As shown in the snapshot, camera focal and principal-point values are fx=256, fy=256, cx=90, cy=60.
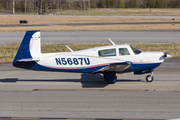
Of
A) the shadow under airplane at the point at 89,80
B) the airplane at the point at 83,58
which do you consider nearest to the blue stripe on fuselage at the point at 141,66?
the airplane at the point at 83,58

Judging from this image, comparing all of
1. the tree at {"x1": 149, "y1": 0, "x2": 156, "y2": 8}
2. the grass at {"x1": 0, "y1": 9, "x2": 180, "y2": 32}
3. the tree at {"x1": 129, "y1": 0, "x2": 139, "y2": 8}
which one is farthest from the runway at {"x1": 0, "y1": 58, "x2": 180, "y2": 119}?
the tree at {"x1": 129, "y1": 0, "x2": 139, "y2": 8}

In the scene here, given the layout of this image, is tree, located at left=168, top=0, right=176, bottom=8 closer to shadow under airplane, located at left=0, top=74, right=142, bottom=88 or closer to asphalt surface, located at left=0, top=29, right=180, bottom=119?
asphalt surface, located at left=0, top=29, right=180, bottom=119

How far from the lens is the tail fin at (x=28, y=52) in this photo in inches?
511

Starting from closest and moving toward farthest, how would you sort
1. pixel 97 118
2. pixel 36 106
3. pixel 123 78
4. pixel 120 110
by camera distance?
1. pixel 97 118
2. pixel 120 110
3. pixel 36 106
4. pixel 123 78

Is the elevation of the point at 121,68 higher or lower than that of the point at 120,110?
higher

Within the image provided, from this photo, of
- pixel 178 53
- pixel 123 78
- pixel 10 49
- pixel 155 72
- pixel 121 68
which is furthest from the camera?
pixel 10 49

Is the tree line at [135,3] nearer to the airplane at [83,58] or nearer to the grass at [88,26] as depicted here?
the grass at [88,26]

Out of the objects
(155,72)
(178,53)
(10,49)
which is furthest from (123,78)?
(10,49)

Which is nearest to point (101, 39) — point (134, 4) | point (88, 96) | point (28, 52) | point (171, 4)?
point (28, 52)

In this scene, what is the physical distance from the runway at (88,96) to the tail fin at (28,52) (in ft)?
4.29

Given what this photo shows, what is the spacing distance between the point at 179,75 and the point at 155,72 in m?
1.56

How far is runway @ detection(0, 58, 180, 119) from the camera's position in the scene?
912cm

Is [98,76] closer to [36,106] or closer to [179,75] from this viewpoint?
[179,75]

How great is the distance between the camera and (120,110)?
30.7ft
